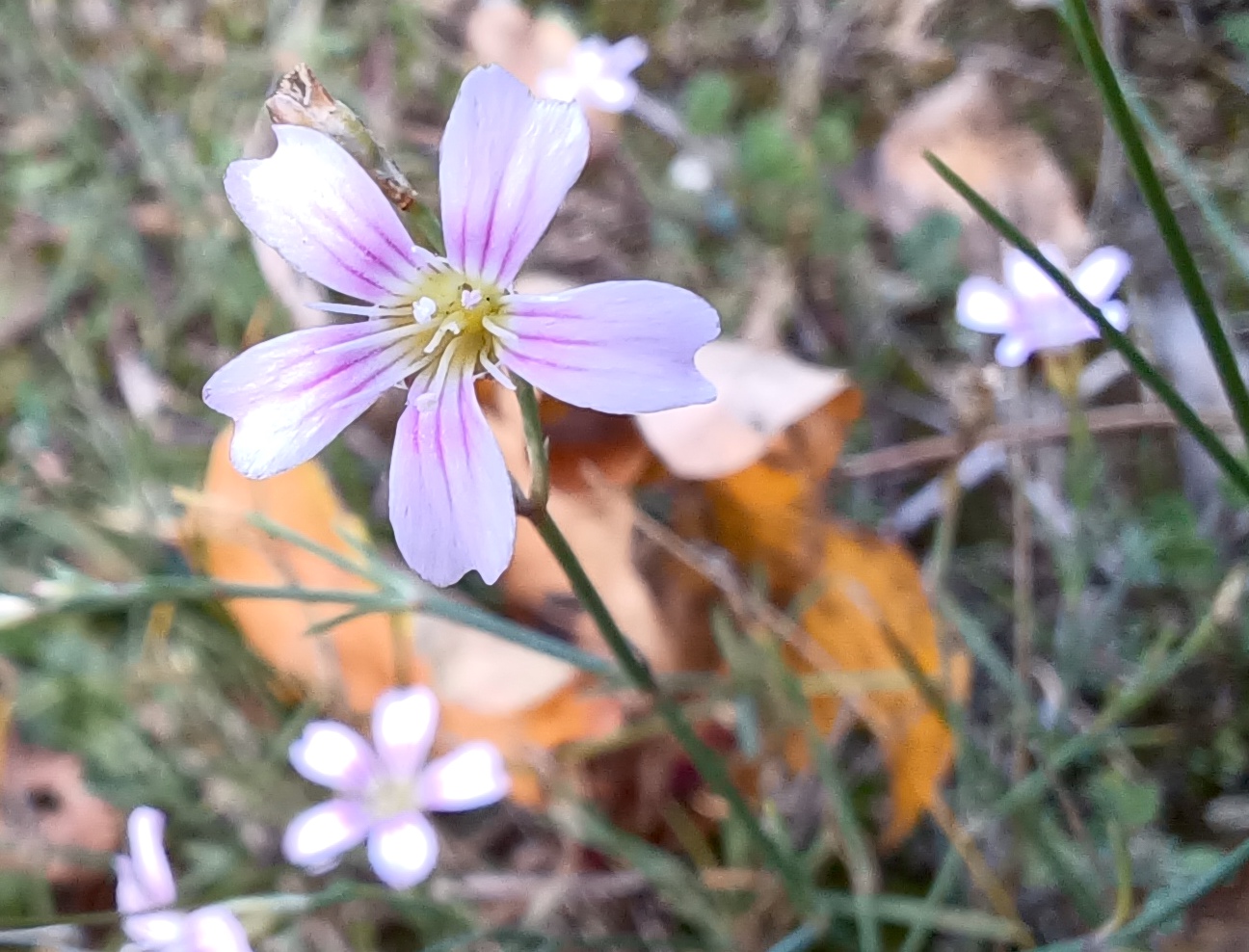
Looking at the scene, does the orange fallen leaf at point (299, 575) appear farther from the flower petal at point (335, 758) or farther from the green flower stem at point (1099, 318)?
the green flower stem at point (1099, 318)

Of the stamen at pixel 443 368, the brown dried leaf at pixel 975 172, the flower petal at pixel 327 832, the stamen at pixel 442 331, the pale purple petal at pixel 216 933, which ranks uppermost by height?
the brown dried leaf at pixel 975 172

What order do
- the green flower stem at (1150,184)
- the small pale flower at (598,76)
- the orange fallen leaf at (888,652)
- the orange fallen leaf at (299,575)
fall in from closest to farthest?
the green flower stem at (1150,184)
the orange fallen leaf at (888,652)
the orange fallen leaf at (299,575)
the small pale flower at (598,76)

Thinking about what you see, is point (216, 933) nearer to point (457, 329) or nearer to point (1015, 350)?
point (457, 329)

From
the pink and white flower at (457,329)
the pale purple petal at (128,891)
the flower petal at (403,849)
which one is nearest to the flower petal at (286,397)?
the pink and white flower at (457,329)

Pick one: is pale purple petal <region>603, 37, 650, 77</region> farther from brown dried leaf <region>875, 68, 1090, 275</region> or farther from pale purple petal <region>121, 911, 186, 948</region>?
pale purple petal <region>121, 911, 186, 948</region>

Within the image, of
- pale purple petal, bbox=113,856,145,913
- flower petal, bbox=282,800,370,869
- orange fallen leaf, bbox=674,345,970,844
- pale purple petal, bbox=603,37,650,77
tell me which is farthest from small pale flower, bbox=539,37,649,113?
pale purple petal, bbox=113,856,145,913

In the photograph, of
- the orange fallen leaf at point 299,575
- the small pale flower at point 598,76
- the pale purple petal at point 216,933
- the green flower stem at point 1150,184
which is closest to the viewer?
the green flower stem at point 1150,184
